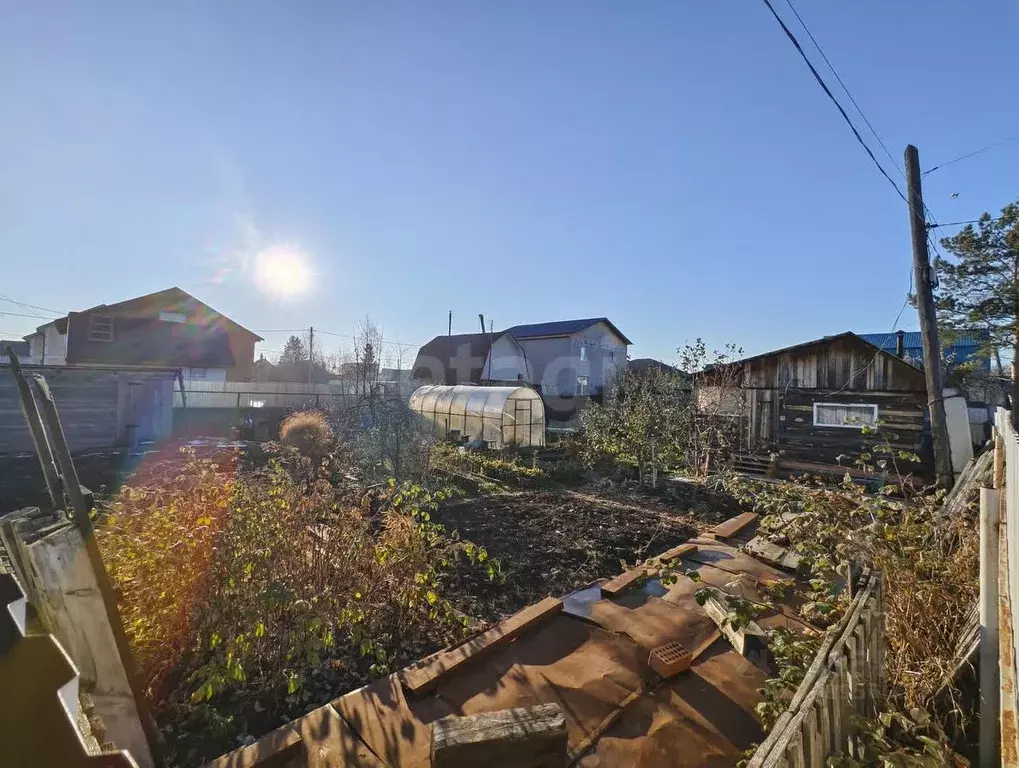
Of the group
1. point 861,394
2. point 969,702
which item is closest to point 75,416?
point 969,702

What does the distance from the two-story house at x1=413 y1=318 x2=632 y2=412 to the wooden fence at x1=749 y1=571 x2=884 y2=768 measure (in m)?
28.2

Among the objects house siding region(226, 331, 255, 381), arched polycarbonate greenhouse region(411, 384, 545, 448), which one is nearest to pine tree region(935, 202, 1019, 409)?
arched polycarbonate greenhouse region(411, 384, 545, 448)

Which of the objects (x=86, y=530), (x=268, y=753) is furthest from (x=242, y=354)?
(x=268, y=753)

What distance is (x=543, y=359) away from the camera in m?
33.5

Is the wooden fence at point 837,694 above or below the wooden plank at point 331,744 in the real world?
above

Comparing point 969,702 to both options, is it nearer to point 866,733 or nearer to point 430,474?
point 866,733

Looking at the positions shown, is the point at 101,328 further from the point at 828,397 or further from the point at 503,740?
the point at 828,397

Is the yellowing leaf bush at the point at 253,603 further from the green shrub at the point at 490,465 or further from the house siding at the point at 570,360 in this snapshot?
the house siding at the point at 570,360

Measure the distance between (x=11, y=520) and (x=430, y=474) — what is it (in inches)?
326

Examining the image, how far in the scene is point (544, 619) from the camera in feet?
12.1

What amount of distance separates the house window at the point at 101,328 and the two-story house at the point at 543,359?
16988 mm

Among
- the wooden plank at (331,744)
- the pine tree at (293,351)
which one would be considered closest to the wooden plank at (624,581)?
the wooden plank at (331,744)

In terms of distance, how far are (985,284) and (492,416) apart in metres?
18.6

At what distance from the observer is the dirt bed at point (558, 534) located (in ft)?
15.0
